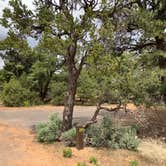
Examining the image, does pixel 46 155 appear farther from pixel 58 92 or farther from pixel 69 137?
pixel 58 92

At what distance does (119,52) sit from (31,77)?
1052cm

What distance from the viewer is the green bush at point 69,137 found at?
11.5 meters

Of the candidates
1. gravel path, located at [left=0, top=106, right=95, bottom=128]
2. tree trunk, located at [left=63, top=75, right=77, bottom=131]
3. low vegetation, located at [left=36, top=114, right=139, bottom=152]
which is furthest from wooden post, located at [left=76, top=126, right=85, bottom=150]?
gravel path, located at [left=0, top=106, right=95, bottom=128]

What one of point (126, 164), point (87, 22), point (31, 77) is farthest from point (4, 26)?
Answer: point (31, 77)

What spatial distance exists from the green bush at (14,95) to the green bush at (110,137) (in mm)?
11258

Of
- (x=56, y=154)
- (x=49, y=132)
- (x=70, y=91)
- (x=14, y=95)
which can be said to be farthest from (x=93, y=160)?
(x=14, y=95)

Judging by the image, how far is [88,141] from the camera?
11.6 metres

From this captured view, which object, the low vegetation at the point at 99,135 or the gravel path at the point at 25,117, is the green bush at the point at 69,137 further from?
the gravel path at the point at 25,117

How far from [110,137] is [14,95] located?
465 inches

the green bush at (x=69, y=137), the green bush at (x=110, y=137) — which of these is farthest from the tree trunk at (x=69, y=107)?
the green bush at (x=110, y=137)

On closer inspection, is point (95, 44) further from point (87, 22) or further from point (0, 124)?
point (0, 124)

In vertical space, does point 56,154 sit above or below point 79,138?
below

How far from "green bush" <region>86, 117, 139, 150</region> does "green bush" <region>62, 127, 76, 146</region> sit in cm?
41

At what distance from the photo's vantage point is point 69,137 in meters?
11.6
